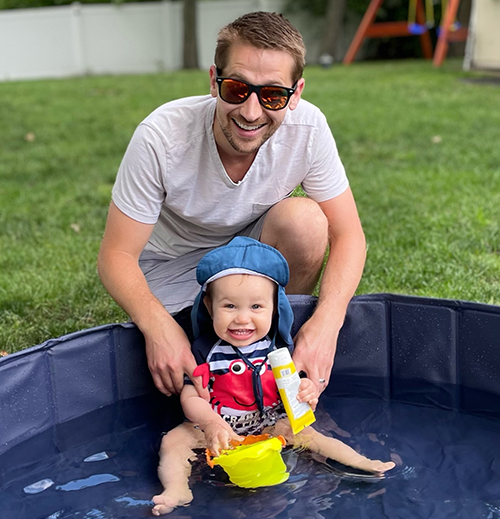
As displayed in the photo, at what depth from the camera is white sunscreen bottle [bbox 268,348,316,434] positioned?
7.23 ft

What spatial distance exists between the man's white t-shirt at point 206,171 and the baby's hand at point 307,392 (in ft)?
2.31

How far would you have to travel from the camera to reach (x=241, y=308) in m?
2.28

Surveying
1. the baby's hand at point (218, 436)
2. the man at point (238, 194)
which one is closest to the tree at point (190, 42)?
the man at point (238, 194)

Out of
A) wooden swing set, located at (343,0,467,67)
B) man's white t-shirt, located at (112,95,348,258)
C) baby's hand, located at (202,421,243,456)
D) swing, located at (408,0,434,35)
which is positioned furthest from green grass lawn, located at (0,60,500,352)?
swing, located at (408,0,434,35)

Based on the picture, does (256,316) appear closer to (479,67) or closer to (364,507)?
(364,507)

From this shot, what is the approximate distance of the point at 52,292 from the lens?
130 inches

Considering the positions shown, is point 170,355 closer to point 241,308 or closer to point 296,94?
point 241,308

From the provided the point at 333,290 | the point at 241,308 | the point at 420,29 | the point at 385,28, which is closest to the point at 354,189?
the point at 333,290

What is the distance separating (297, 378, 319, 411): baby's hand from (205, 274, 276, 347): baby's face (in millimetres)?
205

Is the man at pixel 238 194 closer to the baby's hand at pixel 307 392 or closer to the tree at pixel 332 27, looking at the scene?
the baby's hand at pixel 307 392

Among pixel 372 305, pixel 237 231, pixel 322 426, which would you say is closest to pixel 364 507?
pixel 322 426

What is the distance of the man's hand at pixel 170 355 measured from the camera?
2.31 meters

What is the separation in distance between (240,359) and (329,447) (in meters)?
0.39

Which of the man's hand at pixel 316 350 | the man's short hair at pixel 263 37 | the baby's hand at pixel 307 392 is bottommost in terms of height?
the baby's hand at pixel 307 392
